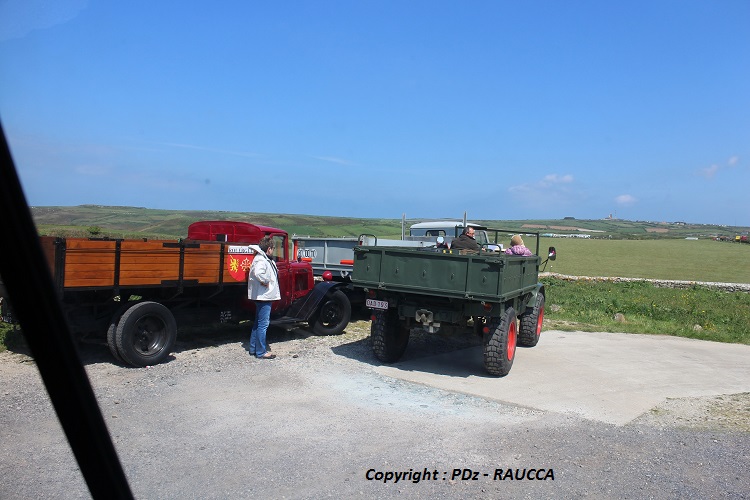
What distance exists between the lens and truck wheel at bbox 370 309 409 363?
28.6ft

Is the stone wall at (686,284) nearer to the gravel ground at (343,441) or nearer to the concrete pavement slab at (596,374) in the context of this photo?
the concrete pavement slab at (596,374)

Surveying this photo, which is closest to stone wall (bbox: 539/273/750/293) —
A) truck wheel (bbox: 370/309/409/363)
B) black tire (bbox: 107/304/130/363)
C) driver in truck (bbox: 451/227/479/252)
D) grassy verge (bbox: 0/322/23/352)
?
driver in truck (bbox: 451/227/479/252)

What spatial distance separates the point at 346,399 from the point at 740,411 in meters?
4.50

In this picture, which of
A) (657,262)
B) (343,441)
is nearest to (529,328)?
(343,441)

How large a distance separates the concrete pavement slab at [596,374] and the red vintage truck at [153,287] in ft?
9.09

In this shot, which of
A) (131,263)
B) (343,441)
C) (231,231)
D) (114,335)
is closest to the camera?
(343,441)

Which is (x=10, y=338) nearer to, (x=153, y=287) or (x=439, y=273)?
(x=153, y=287)

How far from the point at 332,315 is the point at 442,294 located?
11.9ft

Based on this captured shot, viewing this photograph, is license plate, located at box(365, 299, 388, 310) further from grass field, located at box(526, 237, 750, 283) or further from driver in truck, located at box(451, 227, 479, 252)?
grass field, located at box(526, 237, 750, 283)

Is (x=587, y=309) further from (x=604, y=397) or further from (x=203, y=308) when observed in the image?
(x=203, y=308)

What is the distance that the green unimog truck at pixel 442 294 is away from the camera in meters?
7.76

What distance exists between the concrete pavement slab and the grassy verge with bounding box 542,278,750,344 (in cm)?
151

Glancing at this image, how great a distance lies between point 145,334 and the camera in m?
8.16

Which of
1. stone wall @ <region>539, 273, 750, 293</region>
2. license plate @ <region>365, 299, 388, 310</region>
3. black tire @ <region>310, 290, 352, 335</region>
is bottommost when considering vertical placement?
stone wall @ <region>539, 273, 750, 293</region>
